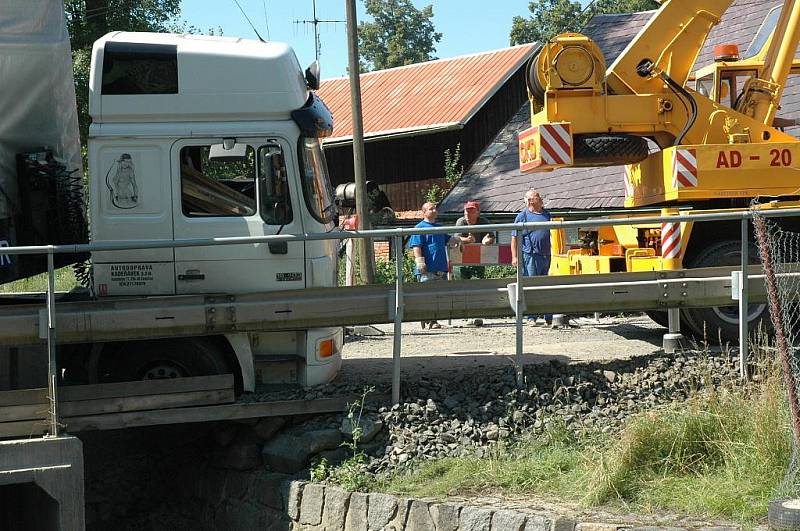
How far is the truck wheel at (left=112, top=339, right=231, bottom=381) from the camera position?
9.50 metres

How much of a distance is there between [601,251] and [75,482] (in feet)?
22.1

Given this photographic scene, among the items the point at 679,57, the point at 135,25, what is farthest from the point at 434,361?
the point at 135,25

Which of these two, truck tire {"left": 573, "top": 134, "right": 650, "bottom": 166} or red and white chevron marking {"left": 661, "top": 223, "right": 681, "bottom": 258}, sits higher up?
truck tire {"left": 573, "top": 134, "right": 650, "bottom": 166}

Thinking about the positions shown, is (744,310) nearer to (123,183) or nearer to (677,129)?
(677,129)

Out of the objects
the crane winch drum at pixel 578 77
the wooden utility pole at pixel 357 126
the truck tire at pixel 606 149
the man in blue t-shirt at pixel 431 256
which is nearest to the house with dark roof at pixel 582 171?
the wooden utility pole at pixel 357 126

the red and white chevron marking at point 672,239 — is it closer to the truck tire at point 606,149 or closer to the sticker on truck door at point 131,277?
the truck tire at point 606,149

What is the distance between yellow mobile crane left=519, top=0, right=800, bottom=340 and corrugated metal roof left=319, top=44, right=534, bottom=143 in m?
20.7

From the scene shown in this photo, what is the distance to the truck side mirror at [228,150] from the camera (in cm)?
947

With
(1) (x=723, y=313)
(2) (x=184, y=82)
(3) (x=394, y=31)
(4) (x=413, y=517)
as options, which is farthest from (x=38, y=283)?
A: (3) (x=394, y=31)

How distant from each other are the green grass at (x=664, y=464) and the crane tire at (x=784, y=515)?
295mm

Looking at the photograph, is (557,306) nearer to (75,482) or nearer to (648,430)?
(648,430)

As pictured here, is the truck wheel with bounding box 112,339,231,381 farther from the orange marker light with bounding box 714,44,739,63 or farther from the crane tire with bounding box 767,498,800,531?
A: the orange marker light with bounding box 714,44,739,63

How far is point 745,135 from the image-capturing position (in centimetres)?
1159

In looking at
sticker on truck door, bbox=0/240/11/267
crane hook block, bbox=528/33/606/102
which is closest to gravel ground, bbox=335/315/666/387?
crane hook block, bbox=528/33/606/102
